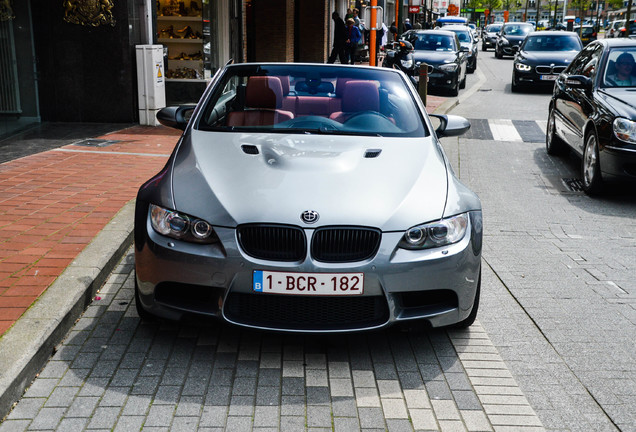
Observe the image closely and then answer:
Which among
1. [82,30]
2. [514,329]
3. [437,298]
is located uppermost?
[82,30]

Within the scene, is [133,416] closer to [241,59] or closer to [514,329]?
[514,329]

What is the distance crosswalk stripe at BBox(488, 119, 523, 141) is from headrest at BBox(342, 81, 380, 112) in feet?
25.6

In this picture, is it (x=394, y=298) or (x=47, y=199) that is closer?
(x=394, y=298)

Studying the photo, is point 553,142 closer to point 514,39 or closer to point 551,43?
point 551,43

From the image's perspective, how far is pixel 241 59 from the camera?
18688 mm

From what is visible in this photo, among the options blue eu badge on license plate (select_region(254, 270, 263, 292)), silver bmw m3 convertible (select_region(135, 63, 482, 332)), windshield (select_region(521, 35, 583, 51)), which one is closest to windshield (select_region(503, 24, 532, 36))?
windshield (select_region(521, 35, 583, 51))

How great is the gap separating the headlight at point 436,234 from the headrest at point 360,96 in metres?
1.46

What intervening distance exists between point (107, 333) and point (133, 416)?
1047mm

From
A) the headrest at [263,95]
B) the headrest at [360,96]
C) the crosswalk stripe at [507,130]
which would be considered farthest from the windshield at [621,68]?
the headrest at [263,95]

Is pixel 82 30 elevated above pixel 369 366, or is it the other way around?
pixel 82 30

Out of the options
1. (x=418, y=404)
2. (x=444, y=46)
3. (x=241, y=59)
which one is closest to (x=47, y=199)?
(x=418, y=404)

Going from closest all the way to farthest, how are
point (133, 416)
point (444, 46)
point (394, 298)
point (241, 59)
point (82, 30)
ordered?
point (133, 416), point (394, 298), point (82, 30), point (241, 59), point (444, 46)

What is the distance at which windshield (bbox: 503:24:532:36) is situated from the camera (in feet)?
129

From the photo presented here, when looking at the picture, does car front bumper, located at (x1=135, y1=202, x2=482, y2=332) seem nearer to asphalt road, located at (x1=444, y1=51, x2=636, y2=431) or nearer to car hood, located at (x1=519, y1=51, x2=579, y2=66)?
asphalt road, located at (x1=444, y1=51, x2=636, y2=431)
